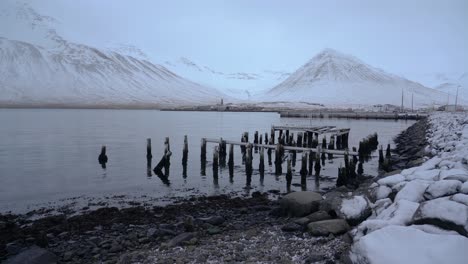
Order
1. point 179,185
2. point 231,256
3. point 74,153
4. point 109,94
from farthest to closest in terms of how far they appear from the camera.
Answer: point 109,94 < point 74,153 < point 179,185 < point 231,256

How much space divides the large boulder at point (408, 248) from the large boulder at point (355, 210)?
107 inches

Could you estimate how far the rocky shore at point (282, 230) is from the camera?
6.19 m

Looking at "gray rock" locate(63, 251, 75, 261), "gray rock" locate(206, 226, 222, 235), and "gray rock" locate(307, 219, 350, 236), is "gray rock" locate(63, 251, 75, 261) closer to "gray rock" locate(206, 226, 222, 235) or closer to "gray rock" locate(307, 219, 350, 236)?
"gray rock" locate(206, 226, 222, 235)

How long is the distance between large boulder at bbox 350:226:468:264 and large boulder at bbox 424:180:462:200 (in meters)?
2.14

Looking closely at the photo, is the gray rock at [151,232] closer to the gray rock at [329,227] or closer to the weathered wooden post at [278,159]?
the gray rock at [329,227]

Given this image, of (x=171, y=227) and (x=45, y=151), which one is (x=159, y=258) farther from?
(x=45, y=151)

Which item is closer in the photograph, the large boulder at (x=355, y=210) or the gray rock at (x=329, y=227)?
the gray rock at (x=329, y=227)

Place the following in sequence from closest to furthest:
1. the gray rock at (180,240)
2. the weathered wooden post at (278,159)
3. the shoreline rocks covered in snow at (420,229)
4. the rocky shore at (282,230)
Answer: the shoreline rocks covered in snow at (420,229), the rocky shore at (282,230), the gray rock at (180,240), the weathered wooden post at (278,159)

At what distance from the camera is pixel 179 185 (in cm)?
1878

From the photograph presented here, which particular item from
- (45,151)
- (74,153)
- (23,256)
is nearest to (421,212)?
(23,256)

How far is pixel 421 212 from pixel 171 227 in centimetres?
702

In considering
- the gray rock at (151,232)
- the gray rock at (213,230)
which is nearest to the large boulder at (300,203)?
the gray rock at (213,230)

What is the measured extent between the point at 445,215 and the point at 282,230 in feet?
14.6

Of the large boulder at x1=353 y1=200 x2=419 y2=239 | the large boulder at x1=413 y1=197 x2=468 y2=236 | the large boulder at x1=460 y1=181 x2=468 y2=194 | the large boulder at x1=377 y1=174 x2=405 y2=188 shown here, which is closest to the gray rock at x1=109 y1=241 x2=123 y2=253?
the large boulder at x1=353 y1=200 x2=419 y2=239
